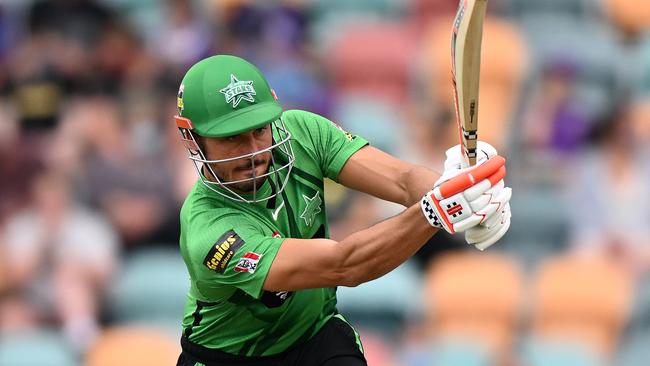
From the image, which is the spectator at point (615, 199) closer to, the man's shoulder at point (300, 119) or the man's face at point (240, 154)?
the man's shoulder at point (300, 119)

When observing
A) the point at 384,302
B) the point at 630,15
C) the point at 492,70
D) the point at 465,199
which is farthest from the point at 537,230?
the point at 465,199

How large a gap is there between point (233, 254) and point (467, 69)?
116 cm

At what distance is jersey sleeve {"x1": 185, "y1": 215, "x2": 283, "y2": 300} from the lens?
5.00 m

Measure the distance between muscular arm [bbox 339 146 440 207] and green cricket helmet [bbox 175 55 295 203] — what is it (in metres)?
0.33

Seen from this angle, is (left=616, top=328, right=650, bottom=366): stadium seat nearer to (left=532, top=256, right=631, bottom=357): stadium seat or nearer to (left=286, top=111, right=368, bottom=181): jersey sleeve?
(left=532, top=256, right=631, bottom=357): stadium seat

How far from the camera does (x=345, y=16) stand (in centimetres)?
1113

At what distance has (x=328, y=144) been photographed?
556 centimetres

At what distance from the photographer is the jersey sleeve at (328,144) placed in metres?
5.53

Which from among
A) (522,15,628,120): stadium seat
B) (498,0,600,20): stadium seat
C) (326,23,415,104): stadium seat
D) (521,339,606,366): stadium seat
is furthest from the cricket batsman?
(498,0,600,20): stadium seat

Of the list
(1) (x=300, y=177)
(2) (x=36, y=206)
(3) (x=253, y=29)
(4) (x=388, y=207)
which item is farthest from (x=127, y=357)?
(1) (x=300, y=177)

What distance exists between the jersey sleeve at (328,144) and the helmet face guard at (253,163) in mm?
142

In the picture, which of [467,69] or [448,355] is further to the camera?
[448,355]

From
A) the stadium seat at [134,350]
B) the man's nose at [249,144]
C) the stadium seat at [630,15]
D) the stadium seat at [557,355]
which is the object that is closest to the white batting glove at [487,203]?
the man's nose at [249,144]

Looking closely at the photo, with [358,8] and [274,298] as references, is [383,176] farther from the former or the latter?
[358,8]
